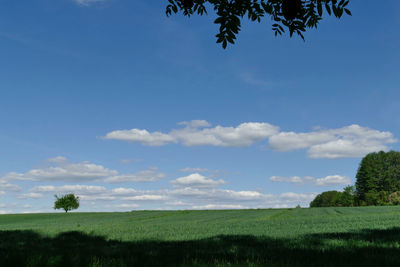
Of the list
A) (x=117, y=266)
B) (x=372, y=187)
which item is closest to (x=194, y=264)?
(x=117, y=266)

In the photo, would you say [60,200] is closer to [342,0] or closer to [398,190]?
[398,190]

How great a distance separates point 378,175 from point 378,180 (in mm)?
1376

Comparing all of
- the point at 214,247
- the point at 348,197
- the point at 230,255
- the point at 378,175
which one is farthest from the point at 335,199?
the point at 230,255

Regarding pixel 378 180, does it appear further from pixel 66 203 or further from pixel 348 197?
pixel 66 203

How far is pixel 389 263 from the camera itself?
250 inches

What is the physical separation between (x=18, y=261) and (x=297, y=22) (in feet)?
18.8

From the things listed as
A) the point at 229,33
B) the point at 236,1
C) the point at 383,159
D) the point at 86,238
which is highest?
the point at 383,159

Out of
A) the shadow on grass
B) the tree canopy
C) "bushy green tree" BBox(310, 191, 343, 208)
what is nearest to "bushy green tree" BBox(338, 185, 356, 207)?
the tree canopy

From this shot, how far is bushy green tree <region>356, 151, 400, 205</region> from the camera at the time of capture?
9688cm

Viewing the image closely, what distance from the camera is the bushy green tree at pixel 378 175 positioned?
96875mm

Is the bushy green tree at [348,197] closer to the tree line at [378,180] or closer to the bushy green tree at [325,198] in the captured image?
the tree line at [378,180]

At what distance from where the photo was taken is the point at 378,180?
322 ft

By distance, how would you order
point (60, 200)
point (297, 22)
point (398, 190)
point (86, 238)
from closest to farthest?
point (297, 22) < point (86, 238) < point (398, 190) < point (60, 200)

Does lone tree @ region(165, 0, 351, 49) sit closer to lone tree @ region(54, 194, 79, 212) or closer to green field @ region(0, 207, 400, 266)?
green field @ region(0, 207, 400, 266)
